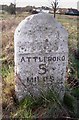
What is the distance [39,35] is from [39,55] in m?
0.29

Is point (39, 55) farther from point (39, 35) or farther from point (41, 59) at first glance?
point (39, 35)

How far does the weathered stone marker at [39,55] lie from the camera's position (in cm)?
486

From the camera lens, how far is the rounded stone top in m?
4.84

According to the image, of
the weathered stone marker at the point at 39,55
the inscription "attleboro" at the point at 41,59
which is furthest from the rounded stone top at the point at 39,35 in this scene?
the inscription "attleboro" at the point at 41,59

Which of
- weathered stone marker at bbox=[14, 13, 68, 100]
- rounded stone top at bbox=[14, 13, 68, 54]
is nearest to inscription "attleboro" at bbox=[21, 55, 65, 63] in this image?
weathered stone marker at bbox=[14, 13, 68, 100]

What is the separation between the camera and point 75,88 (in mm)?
6020

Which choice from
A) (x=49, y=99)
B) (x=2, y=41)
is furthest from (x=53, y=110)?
(x=2, y=41)

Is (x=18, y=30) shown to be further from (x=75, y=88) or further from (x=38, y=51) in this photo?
(x=75, y=88)

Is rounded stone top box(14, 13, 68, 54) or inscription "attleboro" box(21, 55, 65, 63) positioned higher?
rounded stone top box(14, 13, 68, 54)

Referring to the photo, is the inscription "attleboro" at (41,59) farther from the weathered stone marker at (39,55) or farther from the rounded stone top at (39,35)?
the rounded stone top at (39,35)

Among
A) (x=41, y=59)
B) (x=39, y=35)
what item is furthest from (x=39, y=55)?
(x=39, y=35)

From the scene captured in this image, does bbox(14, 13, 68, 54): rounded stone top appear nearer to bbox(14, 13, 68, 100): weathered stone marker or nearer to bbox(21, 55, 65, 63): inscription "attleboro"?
bbox(14, 13, 68, 100): weathered stone marker

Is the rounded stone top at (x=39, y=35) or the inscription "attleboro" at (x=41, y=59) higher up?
the rounded stone top at (x=39, y=35)

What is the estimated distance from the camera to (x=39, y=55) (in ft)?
16.1
